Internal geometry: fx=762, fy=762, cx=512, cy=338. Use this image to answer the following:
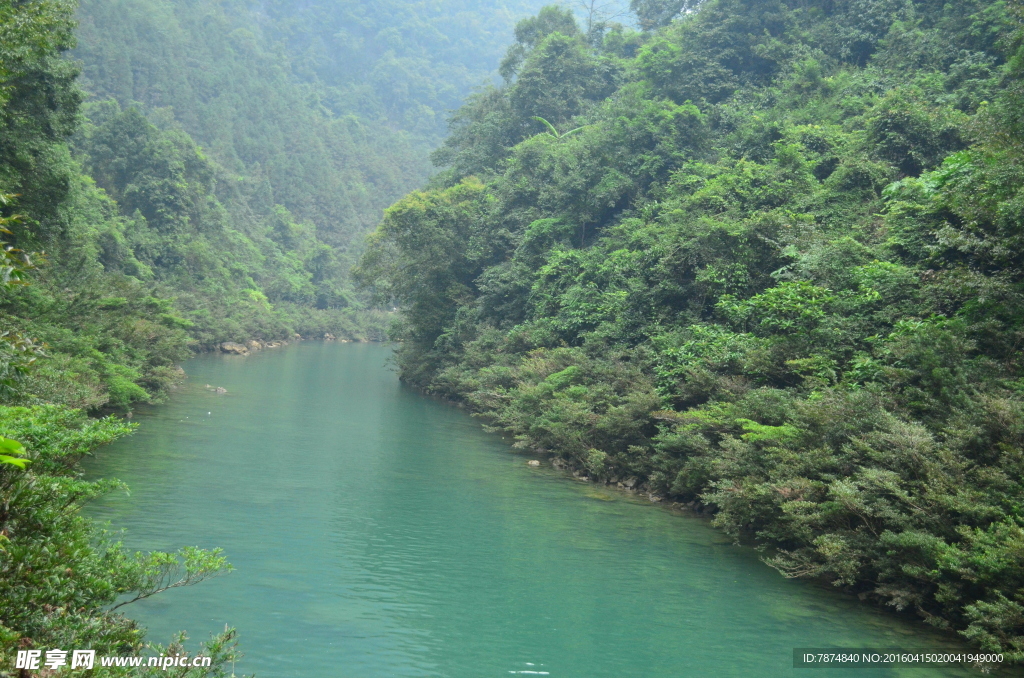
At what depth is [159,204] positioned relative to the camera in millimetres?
43094

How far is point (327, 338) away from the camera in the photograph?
66062 mm

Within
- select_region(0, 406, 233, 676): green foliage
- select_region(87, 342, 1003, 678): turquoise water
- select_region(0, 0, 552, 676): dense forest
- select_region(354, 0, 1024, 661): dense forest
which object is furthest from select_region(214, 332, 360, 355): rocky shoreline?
select_region(0, 406, 233, 676): green foliage

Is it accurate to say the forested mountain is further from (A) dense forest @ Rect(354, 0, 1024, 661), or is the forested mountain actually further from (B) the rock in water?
(A) dense forest @ Rect(354, 0, 1024, 661)

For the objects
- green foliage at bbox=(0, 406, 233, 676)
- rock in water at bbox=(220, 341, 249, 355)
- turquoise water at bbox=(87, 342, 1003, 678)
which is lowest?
turquoise water at bbox=(87, 342, 1003, 678)

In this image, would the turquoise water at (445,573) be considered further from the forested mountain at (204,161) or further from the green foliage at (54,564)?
the forested mountain at (204,161)

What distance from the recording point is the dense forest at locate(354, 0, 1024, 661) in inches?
394

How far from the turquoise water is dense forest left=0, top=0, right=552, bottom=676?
1.21 metres

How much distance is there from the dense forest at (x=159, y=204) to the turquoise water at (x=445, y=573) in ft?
3.99

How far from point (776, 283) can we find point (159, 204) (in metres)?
36.8

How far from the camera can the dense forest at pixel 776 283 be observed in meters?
10.0

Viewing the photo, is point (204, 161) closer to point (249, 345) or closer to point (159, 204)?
point (159, 204)

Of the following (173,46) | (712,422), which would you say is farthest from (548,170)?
(173,46)

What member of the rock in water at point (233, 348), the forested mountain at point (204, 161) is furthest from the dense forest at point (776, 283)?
the rock in water at point (233, 348)

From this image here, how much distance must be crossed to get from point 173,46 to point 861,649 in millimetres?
88062
